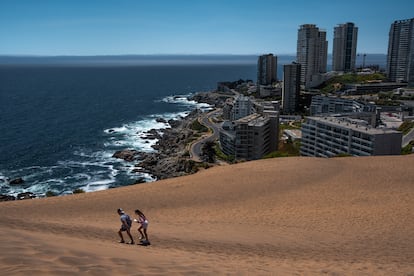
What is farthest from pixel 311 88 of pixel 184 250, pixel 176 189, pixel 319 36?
pixel 184 250

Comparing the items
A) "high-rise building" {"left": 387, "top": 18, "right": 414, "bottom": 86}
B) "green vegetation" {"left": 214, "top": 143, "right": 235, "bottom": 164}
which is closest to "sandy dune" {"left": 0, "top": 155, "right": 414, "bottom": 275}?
"green vegetation" {"left": 214, "top": 143, "right": 235, "bottom": 164}

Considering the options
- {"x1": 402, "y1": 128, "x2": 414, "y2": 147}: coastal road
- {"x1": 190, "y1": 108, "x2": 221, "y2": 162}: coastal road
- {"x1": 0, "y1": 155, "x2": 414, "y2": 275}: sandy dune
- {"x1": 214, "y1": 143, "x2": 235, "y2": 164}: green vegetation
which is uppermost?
{"x1": 0, "y1": 155, "x2": 414, "y2": 275}: sandy dune

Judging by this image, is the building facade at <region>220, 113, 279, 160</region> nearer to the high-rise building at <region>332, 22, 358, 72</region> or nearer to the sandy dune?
the sandy dune

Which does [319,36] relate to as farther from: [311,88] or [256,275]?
[256,275]

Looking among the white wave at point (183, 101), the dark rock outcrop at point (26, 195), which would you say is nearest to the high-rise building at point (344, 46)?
the white wave at point (183, 101)

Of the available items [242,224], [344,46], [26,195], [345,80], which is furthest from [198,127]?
[344,46]

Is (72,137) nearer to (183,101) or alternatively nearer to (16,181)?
(16,181)
